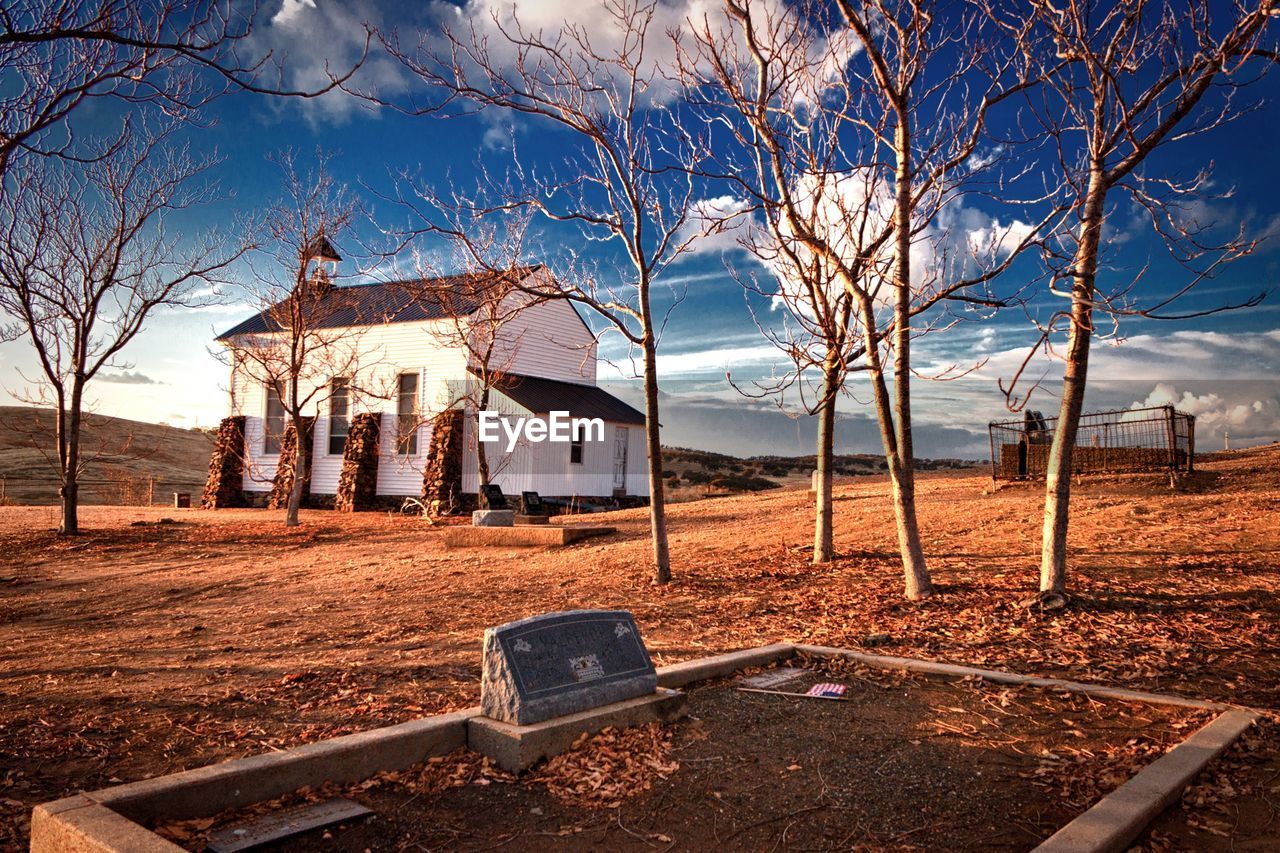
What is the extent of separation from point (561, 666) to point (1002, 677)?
3588 mm

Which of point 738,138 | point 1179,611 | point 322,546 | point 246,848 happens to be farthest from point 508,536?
point 246,848

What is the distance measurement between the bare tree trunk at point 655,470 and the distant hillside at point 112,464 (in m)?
23.3

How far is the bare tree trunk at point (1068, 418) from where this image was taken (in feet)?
29.1

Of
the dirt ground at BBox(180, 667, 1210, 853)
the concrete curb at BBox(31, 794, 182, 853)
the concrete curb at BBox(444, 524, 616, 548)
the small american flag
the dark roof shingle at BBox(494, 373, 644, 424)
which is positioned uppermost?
the dark roof shingle at BBox(494, 373, 644, 424)

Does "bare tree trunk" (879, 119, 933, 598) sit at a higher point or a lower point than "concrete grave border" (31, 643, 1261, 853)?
higher

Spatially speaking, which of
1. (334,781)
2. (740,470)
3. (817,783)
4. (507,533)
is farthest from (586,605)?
(740,470)

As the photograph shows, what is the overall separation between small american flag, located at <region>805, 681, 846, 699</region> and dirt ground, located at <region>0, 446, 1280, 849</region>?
5.08ft

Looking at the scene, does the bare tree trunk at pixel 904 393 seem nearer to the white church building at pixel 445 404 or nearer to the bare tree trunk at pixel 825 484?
the bare tree trunk at pixel 825 484

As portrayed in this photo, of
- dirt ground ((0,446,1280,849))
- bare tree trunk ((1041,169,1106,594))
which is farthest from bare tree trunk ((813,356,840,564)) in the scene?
bare tree trunk ((1041,169,1106,594))

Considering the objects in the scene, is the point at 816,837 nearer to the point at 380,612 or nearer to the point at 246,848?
the point at 246,848

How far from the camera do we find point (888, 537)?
14.3m

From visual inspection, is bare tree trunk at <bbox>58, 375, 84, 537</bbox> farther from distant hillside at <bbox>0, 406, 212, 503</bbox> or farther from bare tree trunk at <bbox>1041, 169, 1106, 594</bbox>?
bare tree trunk at <bbox>1041, 169, 1106, 594</bbox>

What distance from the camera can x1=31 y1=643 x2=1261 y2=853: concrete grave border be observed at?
377 cm
